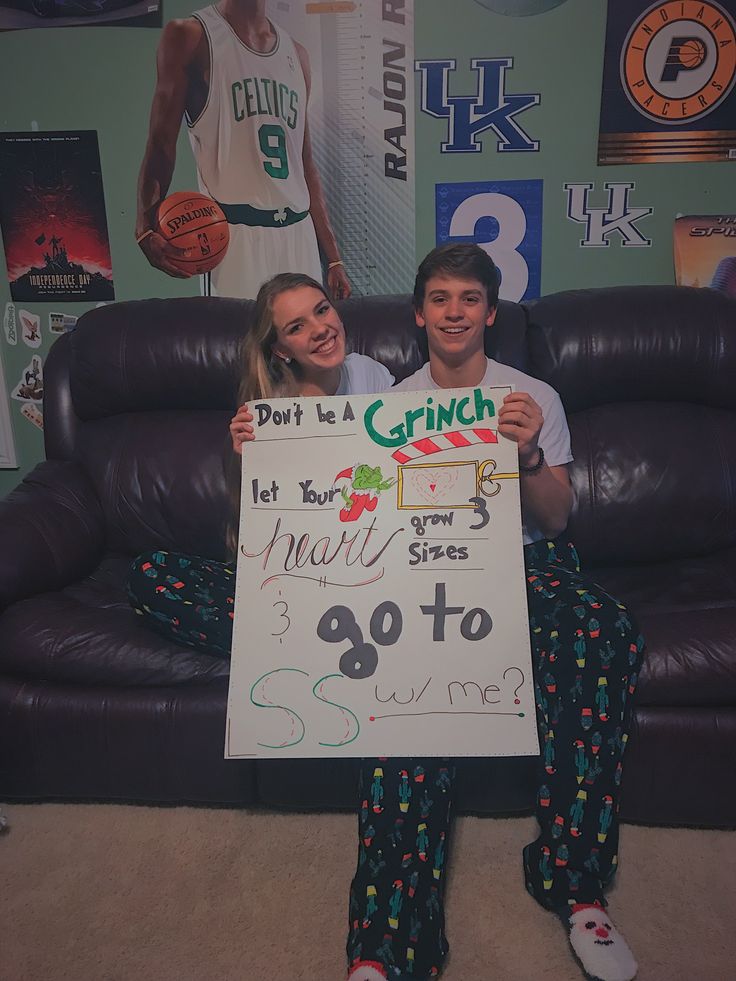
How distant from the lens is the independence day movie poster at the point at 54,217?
2.09 m

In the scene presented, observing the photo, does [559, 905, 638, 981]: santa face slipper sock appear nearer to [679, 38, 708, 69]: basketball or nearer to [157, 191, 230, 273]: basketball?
[157, 191, 230, 273]: basketball

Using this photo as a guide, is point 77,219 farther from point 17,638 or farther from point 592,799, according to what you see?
point 592,799

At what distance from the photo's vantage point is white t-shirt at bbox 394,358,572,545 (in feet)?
4.50

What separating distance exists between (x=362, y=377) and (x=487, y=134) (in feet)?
2.99

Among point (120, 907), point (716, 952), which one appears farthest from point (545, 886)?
point (120, 907)

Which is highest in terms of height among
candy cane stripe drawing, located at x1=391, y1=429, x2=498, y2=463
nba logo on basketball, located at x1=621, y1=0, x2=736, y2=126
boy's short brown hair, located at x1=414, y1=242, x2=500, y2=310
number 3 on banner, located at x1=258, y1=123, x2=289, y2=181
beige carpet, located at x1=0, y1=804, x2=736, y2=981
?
nba logo on basketball, located at x1=621, y1=0, x2=736, y2=126

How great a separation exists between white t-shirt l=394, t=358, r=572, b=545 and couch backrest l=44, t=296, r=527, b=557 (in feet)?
1.10

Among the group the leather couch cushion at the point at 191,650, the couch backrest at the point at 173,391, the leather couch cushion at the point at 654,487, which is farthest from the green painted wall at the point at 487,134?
the leather couch cushion at the point at 191,650

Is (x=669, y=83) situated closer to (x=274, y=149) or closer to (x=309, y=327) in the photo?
(x=274, y=149)

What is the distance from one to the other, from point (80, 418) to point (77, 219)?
0.67 metres

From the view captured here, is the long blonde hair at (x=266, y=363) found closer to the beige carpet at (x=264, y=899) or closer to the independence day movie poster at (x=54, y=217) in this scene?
the beige carpet at (x=264, y=899)

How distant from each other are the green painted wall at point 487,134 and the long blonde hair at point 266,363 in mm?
777

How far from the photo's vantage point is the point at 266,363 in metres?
1.47

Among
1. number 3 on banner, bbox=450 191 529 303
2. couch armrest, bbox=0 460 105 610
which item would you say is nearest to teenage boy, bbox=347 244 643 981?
couch armrest, bbox=0 460 105 610
